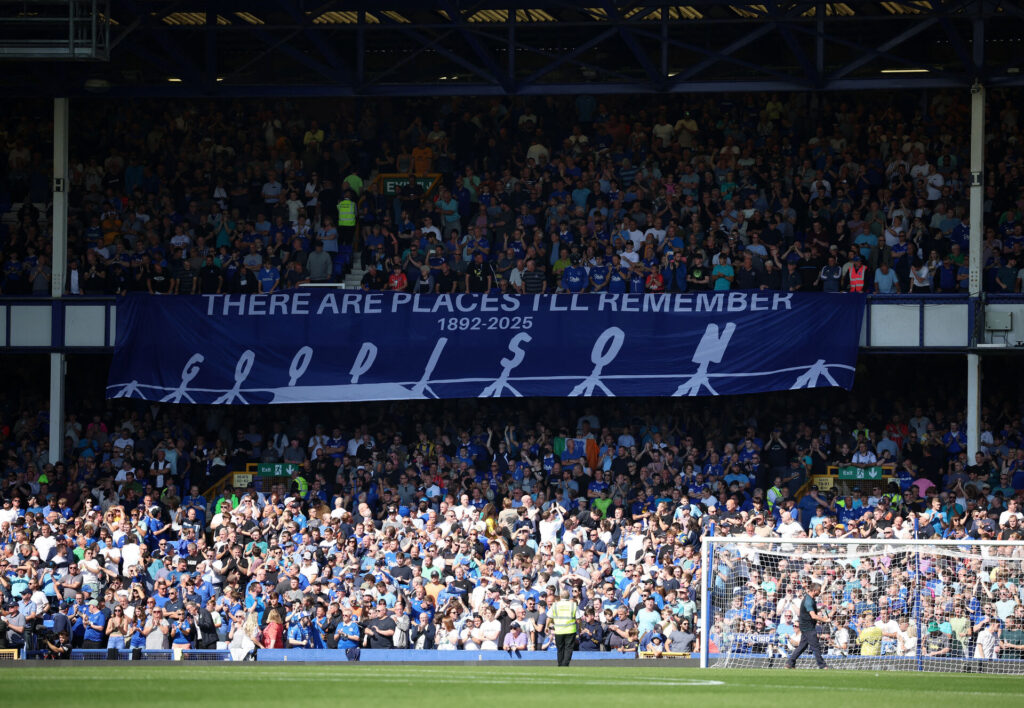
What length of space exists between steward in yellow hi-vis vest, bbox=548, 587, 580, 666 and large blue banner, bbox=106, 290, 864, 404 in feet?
24.3

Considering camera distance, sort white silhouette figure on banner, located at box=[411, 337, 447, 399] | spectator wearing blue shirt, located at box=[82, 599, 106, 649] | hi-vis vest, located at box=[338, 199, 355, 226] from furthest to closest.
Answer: hi-vis vest, located at box=[338, 199, 355, 226] < white silhouette figure on banner, located at box=[411, 337, 447, 399] < spectator wearing blue shirt, located at box=[82, 599, 106, 649]

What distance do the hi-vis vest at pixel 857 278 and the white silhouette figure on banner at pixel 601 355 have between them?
12.4ft

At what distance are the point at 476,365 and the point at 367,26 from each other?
5.82 m

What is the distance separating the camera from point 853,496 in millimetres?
23141

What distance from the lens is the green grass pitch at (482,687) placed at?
12.7 meters

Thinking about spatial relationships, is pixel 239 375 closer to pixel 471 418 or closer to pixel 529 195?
pixel 471 418

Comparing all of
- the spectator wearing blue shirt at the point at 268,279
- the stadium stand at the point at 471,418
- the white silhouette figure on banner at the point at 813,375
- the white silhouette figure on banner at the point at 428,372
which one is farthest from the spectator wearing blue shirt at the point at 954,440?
the spectator wearing blue shirt at the point at 268,279

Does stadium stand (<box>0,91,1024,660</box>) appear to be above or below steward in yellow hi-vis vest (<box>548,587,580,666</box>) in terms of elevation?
above

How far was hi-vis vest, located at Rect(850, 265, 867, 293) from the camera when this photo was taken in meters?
24.8

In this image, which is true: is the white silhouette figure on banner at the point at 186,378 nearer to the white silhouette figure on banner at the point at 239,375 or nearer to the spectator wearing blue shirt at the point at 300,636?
the white silhouette figure on banner at the point at 239,375

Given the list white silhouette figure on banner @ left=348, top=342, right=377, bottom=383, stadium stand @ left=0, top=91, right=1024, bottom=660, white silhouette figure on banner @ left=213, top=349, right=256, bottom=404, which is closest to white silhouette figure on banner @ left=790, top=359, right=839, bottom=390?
stadium stand @ left=0, top=91, right=1024, bottom=660

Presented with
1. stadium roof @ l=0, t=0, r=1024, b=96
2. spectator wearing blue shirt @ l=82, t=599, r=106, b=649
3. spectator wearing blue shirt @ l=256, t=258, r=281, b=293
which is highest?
stadium roof @ l=0, t=0, r=1024, b=96

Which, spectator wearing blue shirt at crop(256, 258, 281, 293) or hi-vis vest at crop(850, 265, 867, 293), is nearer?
hi-vis vest at crop(850, 265, 867, 293)

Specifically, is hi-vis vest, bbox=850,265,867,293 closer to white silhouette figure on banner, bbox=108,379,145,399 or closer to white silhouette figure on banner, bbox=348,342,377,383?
white silhouette figure on banner, bbox=348,342,377,383
